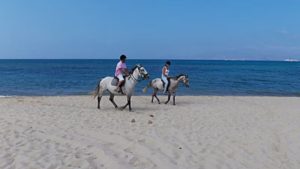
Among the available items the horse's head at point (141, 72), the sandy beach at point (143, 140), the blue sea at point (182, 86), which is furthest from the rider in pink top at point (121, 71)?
the blue sea at point (182, 86)

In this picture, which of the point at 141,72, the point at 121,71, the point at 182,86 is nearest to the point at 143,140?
the point at 141,72

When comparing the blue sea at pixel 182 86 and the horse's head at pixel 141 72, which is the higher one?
the horse's head at pixel 141 72

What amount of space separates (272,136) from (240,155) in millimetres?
2693

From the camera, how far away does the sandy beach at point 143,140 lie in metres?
6.95

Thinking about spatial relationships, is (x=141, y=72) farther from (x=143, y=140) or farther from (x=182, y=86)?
(x=182, y=86)

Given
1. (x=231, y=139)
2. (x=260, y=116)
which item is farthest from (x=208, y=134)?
(x=260, y=116)

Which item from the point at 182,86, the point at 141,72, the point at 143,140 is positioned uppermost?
the point at 141,72

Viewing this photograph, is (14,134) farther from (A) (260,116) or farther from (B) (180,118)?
(A) (260,116)

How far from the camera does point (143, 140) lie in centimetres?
877

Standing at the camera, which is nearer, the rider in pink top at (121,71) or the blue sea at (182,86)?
the rider in pink top at (121,71)

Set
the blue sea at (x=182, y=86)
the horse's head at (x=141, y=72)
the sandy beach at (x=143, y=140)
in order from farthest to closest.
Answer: the blue sea at (x=182, y=86) → the horse's head at (x=141, y=72) → the sandy beach at (x=143, y=140)

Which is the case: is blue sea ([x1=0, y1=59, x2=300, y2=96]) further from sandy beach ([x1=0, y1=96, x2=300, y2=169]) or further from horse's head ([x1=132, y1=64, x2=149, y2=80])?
sandy beach ([x1=0, y1=96, x2=300, y2=169])

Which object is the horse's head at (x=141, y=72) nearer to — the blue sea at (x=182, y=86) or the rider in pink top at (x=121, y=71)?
the rider in pink top at (x=121, y=71)

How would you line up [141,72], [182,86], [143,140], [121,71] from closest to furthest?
[143,140]
[141,72]
[121,71]
[182,86]
